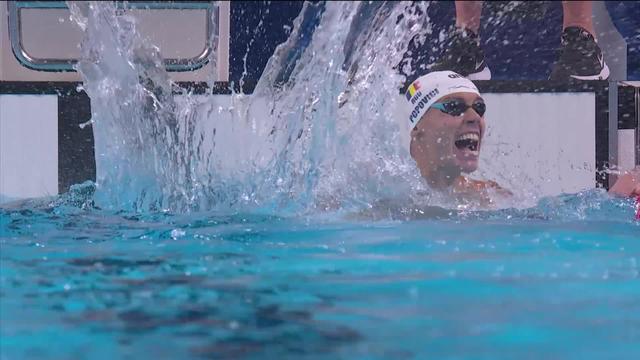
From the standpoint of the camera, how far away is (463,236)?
119 inches

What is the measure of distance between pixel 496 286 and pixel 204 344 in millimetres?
840

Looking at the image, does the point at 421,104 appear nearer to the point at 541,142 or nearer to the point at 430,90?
the point at 430,90

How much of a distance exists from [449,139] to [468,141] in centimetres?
10

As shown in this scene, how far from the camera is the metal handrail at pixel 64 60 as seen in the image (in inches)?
209

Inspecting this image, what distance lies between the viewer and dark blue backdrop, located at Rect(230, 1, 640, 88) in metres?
5.71

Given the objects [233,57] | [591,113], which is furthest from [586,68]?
[233,57]

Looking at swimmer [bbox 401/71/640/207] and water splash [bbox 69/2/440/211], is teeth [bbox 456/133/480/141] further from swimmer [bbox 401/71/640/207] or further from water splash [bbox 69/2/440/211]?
water splash [bbox 69/2/440/211]

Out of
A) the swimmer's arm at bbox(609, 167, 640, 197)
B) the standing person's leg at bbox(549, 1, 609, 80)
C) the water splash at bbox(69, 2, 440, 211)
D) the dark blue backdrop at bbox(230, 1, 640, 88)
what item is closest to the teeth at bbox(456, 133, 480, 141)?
the water splash at bbox(69, 2, 440, 211)

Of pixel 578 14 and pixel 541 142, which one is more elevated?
pixel 578 14

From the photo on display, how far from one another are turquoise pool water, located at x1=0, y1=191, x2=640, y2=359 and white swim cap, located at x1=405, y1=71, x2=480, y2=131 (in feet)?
3.62

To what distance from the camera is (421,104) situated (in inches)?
170

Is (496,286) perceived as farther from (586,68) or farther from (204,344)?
(586,68)

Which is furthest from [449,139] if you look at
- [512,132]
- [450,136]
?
[512,132]

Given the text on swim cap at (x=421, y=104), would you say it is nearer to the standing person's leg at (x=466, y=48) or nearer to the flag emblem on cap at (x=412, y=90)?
the flag emblem on cap at (x=412, y=90)
